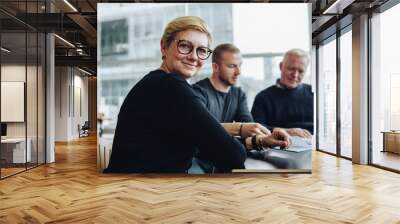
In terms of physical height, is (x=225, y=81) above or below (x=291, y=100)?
above

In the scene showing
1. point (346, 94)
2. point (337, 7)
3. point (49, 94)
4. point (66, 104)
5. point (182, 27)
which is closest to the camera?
point (182, 27)

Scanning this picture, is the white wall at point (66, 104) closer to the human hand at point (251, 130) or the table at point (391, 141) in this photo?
the human hand at point (251, 130)

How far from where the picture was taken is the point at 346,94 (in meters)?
9.05

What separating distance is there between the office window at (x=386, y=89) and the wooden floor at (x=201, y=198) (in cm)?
68

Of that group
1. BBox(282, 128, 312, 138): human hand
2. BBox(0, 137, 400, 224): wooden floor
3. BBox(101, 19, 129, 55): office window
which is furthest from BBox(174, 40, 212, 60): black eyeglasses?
BBox(0, 137, 400, 224): wooden floor

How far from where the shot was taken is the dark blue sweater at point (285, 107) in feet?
21.0

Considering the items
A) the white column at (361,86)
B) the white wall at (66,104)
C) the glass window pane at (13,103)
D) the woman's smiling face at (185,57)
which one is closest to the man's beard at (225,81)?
the woman's smiling face at (185,57)

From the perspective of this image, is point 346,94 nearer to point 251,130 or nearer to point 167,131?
point 251,130

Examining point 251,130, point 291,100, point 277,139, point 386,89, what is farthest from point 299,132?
point 386,89

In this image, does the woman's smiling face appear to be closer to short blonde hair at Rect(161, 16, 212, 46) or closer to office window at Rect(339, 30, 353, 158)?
short blonde hair at Rect(161, 16, 212, 46)

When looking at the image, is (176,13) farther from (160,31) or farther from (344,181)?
(344,181)

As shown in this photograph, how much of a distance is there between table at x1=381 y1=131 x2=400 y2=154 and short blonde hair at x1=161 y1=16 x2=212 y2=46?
374 centimetres

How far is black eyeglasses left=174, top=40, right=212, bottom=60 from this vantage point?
625cm

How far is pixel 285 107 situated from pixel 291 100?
0.51 feet
